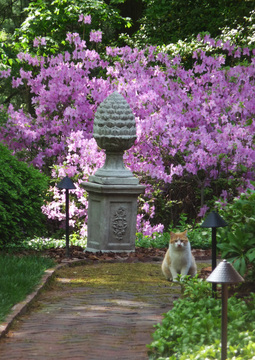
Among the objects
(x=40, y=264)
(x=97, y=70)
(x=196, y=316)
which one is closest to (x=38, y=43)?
(x=97, y=70)

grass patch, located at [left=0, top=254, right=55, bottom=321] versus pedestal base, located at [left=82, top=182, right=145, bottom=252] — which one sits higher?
pedestal base, located at [left=82, top=182, right=145, bottom=252]

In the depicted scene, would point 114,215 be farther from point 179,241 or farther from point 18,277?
point 18,277

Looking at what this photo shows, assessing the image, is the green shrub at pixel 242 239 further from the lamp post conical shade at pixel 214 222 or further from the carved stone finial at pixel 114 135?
the carved stone finial at pixel 114 135

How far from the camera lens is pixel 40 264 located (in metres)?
8.10

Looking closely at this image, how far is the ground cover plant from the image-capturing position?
465cm

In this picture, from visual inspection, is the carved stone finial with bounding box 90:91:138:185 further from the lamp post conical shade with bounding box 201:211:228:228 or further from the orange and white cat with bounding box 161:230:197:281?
the lamp post conical shade with bounding box 201:211:228:228

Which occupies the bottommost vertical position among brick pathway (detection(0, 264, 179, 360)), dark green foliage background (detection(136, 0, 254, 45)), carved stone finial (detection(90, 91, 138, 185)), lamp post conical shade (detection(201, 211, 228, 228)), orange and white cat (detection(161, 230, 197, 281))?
brick pathway (detection(0, 264, 179, 360))

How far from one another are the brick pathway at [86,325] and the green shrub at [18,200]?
2.40 metres

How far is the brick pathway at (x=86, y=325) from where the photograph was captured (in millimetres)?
5234

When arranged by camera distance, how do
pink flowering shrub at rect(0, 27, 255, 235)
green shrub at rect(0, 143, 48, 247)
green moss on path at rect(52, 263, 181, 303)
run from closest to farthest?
green moss on path at rect(52, 263, 181, 303), green shrub at rect(0, 143, 48, 247), pink flowering shrub at rect(0, 27, 255, 235)

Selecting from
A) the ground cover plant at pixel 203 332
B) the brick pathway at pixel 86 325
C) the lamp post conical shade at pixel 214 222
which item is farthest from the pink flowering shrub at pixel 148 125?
the ground cover plant at pixel 203 332

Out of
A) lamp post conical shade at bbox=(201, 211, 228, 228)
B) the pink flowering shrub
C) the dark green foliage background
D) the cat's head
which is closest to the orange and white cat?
the cat's head

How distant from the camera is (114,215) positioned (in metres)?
10.1

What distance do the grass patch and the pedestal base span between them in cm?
160
